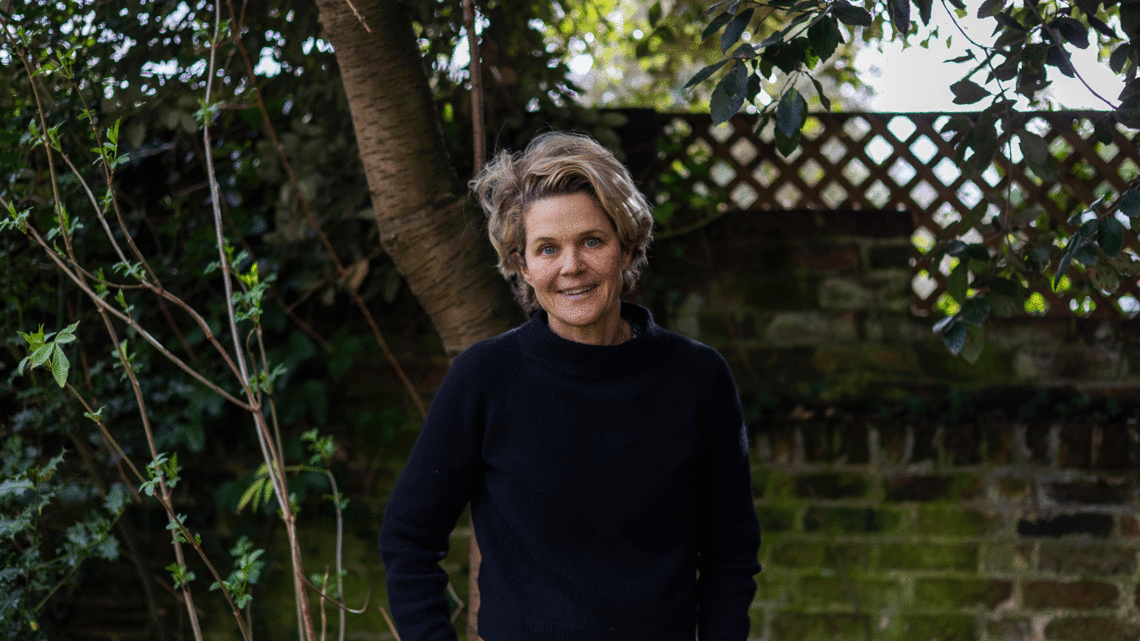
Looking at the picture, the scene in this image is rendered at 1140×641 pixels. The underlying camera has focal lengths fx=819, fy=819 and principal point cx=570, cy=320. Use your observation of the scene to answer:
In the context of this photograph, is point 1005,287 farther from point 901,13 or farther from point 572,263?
point 572,263

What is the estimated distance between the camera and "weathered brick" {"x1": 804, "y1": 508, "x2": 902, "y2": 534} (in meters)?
2.89

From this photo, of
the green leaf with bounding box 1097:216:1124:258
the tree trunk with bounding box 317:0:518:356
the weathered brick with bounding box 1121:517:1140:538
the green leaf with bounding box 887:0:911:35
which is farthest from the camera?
the weathered brick with bounding box 1121:517:1140:538

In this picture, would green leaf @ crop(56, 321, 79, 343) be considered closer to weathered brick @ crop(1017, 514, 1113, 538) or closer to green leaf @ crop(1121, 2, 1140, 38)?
green leaf @ crop(1121, 2, 1140, 38)

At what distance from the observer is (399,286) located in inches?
112

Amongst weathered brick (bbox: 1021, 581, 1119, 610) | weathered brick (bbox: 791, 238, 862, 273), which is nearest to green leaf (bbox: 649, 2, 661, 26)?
weathered brick (bbox: 791, 238, 862, 273)

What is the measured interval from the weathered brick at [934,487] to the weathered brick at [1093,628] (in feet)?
1.77

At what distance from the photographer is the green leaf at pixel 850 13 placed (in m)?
1.31

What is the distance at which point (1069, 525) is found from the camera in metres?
2.85

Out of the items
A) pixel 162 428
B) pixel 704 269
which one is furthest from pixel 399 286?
pixel 704 269

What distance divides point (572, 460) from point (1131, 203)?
107cm

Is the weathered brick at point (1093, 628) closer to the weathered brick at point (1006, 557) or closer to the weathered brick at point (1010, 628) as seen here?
the weathered brick at point (1010, 628)

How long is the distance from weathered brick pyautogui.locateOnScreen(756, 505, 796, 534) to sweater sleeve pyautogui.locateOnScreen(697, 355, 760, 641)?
140cm

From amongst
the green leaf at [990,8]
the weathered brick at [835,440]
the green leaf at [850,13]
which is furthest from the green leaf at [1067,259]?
the weathered brick at [835,440]

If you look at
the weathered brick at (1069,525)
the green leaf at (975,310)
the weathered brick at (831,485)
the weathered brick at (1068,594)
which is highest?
the green leaf at (975,310)
